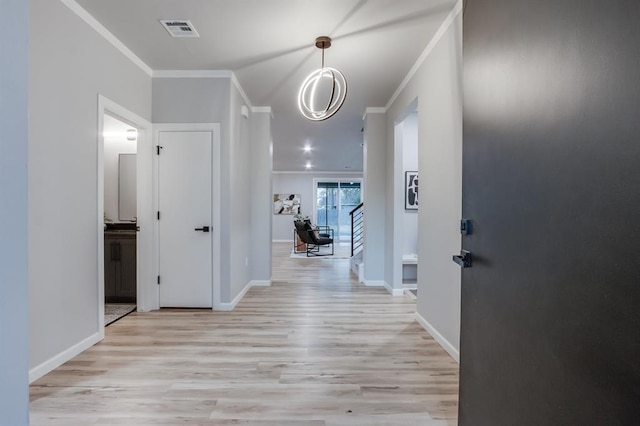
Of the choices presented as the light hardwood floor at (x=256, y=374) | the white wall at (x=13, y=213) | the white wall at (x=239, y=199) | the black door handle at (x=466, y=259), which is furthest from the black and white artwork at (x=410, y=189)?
the white wall at (x=13, y=213)

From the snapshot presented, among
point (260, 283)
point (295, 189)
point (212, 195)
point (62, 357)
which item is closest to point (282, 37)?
point (212, 195)

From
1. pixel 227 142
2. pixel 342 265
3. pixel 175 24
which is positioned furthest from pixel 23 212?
pixel 342 265

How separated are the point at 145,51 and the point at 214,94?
755mm

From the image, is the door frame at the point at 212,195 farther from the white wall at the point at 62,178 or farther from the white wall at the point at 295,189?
the white wall at the point at 295,189

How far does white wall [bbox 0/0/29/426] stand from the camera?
0.68 meters

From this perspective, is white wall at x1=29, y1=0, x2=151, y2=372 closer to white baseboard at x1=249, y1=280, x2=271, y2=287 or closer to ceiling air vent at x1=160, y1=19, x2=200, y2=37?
ceiling air vent at x1=160, y1=19, x2=200, y2=37

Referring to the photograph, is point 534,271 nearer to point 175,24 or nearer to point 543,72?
point 543,72

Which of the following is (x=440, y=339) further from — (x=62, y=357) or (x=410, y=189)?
(x=62, y=357)

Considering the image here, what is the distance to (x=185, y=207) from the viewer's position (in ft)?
11.9

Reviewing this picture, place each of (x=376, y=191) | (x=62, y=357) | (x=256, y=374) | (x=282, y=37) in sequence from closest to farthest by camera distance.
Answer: (x=256, y=374) → (x=62, y=357) → (x=282, y=37) → (x=376, y=191)

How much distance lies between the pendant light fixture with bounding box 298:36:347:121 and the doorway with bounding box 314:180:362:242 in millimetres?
7220

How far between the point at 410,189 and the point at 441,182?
7.14ft

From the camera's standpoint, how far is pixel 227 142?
3643 mm

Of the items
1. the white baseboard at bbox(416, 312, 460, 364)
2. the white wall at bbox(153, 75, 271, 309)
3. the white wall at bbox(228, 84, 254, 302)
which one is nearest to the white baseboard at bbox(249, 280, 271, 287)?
the white wall at bbox(228, 84, 254, 302)
